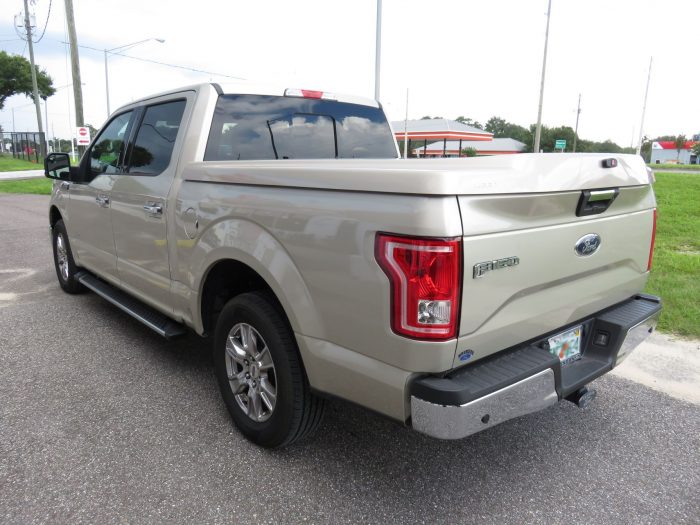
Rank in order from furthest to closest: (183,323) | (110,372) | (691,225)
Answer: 1. (691,225)
2. (110,372)
3. (183,323)

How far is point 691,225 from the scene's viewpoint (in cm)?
888

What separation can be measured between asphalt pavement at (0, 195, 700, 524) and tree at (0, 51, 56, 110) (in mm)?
52774

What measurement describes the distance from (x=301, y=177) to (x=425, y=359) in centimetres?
97

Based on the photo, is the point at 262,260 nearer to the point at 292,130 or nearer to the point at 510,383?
the point at 510,383

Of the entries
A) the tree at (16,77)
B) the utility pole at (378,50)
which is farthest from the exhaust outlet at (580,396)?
the tree at (16,77)

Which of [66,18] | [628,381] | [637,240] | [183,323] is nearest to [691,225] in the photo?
[628,381]

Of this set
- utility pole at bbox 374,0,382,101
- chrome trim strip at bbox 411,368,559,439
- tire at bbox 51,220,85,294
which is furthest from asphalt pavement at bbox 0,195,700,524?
utility pole at bbox 374,0,382,101

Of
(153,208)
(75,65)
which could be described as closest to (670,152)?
(75,65)

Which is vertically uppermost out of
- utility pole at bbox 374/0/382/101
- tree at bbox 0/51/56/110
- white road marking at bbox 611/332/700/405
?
tree at bbox 0/51/56/110

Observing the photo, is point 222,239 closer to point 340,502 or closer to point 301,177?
point 301,177

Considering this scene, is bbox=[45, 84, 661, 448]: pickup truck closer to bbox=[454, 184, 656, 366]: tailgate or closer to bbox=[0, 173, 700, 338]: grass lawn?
bbox=[454, 184, 656, 366]: tailgate

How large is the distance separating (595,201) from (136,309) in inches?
127

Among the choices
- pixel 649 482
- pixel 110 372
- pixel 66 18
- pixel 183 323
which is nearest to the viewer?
pixel 649 482

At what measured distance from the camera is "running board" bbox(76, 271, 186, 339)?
3568 mm
